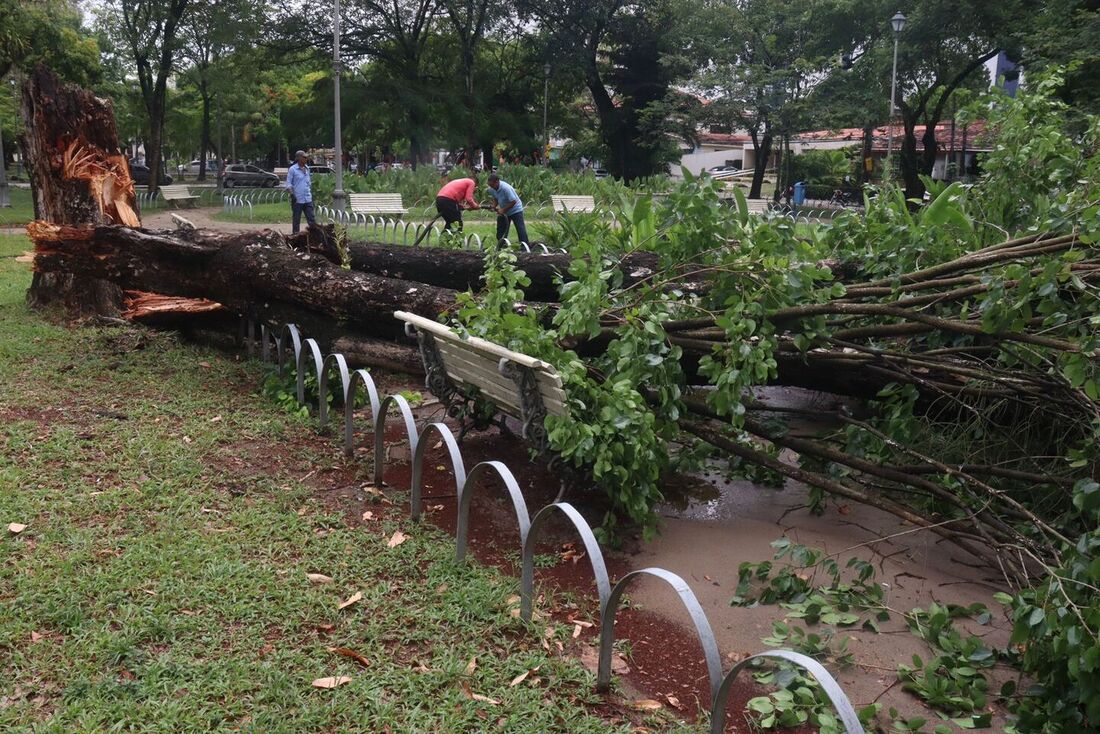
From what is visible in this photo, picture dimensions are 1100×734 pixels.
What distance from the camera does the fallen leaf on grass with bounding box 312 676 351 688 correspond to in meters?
3.30

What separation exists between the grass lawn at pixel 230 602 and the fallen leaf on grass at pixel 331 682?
0.03 metres

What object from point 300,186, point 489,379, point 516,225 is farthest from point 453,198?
point 489,379

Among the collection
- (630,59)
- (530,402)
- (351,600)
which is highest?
(630,59)

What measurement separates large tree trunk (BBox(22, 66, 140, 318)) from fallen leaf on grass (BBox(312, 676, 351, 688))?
23.3ft

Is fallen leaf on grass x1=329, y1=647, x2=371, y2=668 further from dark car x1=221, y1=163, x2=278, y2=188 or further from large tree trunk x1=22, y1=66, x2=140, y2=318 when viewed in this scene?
dark car x1=221, y1=163, x2=278, y2=188

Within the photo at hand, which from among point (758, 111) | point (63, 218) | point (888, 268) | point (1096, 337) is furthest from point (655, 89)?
point (1096, 337)

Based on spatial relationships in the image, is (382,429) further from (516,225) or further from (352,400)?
(516,225)

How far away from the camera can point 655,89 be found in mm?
36844

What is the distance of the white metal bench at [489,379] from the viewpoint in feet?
15.3

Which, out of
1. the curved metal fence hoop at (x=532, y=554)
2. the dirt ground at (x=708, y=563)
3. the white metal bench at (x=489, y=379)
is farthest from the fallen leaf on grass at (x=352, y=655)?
the white metal bench at (x=489, y=379)

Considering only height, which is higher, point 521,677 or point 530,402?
point 530,402

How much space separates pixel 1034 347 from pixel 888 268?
1470 millimetres

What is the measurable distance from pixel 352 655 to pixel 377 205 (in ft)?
56.5

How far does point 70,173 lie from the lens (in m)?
9.34
